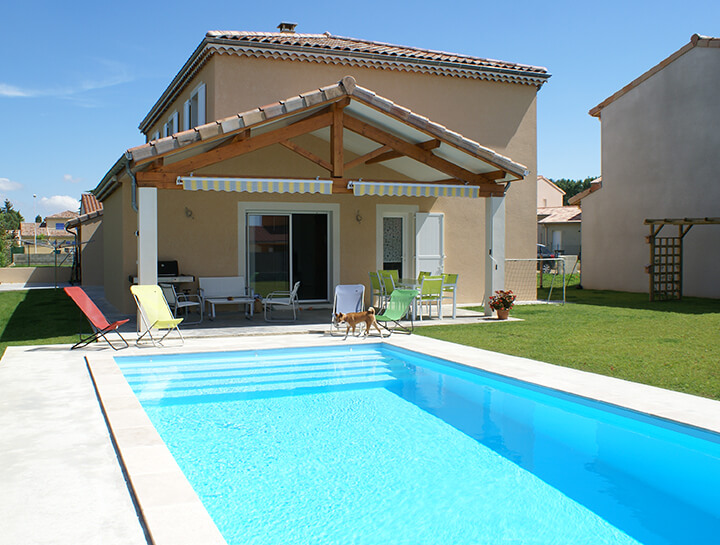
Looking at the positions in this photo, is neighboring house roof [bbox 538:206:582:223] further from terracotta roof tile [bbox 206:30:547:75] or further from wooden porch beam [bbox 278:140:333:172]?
wooden porch beam [bbox 278:140:333:172]

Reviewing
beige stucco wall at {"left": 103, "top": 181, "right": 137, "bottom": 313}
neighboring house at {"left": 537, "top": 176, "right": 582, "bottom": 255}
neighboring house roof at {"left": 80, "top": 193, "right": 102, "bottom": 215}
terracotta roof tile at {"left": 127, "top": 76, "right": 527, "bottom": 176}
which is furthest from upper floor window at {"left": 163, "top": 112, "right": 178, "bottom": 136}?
neighboring house at {"left": 537, "top": 176, "right": 582, "bottom": 255}

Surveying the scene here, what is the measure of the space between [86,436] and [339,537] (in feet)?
9.90

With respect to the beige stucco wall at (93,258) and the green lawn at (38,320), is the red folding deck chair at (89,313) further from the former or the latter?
the beige stucco wall at (93,258)

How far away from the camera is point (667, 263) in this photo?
75.8 ft

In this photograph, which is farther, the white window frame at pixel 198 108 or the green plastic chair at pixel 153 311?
the white window frame at pixel 198 108

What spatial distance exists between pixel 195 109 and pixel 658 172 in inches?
719

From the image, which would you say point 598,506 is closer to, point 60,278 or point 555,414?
point 555,414

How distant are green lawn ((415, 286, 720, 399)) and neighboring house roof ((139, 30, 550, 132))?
774cm

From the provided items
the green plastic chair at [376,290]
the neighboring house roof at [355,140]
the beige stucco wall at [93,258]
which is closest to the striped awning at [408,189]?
the neighboring house roof at [355,140]

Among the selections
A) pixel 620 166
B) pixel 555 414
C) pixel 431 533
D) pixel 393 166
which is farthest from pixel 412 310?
pixel 620 166

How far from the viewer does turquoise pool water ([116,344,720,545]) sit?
16.6ft

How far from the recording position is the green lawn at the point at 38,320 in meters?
13.1

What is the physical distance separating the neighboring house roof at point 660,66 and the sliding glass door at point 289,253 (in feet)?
52.0

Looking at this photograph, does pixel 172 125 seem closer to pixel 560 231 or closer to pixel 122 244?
pixel 122 244
